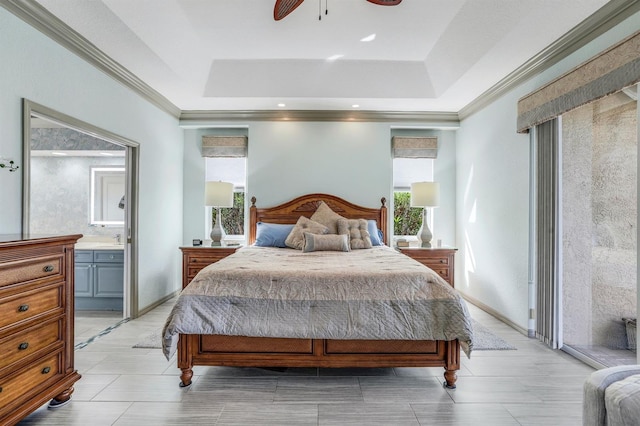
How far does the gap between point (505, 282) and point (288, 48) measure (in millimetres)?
3664

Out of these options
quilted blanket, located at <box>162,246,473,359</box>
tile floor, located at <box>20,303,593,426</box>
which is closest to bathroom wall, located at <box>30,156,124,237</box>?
tile floor, located at <box>20,303,593,426</box>

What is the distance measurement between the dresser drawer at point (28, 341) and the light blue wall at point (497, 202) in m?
4.07

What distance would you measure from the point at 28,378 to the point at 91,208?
3.59 m

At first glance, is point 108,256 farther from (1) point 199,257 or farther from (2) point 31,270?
(2) point 31,270

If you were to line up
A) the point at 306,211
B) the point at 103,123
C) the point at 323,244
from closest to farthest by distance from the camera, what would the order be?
the point at 103,123, the point at 323,244, the point at 306,211

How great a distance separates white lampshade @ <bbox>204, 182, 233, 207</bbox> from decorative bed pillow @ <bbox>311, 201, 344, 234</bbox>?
128cm

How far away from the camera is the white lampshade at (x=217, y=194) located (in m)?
4.83

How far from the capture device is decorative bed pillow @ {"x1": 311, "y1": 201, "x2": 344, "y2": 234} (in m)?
4.59

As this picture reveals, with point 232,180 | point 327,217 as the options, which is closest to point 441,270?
point 327,217

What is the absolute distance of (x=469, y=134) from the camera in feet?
16.2

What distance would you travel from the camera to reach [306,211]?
16.6 ft

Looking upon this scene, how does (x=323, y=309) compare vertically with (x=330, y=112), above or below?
below

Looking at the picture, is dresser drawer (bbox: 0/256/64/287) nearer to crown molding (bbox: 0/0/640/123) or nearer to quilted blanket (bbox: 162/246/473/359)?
quilted blanket (bbox: 162/246/473/359)

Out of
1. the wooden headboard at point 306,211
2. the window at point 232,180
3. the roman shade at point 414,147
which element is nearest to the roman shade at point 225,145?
the window at point 232,180
